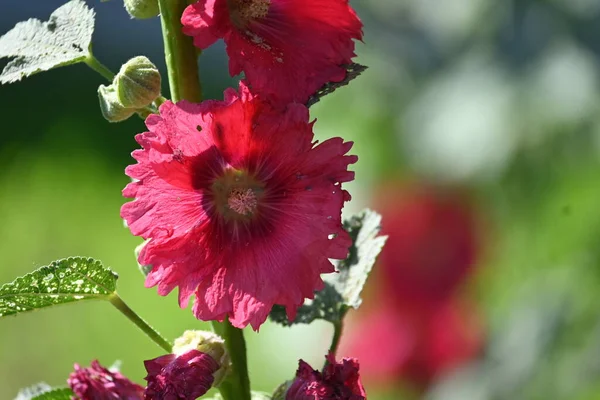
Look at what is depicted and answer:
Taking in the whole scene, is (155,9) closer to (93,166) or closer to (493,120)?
(493,120)

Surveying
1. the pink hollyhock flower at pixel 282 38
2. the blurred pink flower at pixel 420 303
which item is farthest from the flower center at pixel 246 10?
the blurred pink flower at pixel 420 303

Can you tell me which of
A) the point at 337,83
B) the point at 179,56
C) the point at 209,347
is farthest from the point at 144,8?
the point at 209,347

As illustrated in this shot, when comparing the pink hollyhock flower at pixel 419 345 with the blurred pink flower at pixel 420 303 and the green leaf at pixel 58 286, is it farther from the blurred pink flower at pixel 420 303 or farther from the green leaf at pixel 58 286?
the green leaf at pixel 58 286

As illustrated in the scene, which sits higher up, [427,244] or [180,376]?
[427,244]

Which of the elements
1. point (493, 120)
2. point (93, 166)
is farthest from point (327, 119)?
point (93, 166)

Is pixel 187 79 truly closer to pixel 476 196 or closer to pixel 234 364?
pixel 234 364

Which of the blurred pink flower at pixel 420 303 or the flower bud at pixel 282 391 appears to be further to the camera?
the blurred pink flower at pixel 420 303
